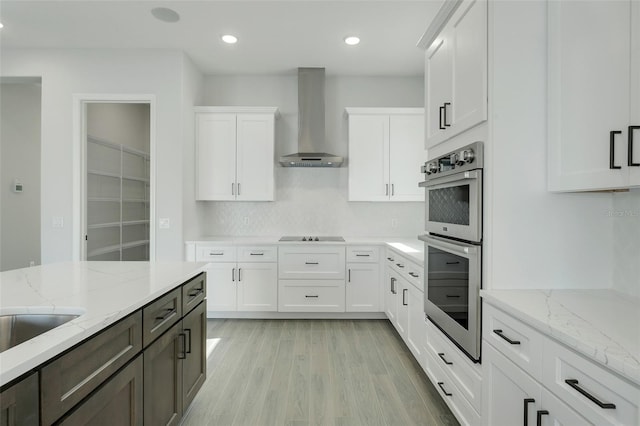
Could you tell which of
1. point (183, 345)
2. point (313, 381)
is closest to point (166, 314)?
point (183, 345)

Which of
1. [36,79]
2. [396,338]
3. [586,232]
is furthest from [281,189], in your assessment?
[586,232]

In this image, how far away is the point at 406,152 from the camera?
395cm

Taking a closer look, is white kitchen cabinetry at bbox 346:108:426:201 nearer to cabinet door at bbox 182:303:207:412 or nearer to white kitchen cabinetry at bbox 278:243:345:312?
white kitchen cabinetry at bbox 278:243:345:312

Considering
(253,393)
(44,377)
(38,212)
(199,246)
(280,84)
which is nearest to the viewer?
(44,377)

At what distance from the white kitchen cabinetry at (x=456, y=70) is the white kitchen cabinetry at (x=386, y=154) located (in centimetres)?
163

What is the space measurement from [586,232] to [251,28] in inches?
120

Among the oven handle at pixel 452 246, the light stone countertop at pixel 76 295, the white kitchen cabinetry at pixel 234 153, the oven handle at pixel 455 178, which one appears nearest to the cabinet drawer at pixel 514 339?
the oven handle at pixel 452 246

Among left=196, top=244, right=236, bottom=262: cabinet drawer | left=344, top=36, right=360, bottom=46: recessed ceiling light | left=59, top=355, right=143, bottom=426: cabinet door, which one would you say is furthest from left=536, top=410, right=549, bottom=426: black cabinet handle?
left=344, top=36, right=360, bottom=46: recessed ceiling light

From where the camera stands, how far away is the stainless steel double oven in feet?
5.08

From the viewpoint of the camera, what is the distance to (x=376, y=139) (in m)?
3.96

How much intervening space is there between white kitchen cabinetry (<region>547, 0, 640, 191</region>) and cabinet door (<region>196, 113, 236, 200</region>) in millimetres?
3234

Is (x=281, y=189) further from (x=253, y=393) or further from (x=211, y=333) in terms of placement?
(x=253, y=393)

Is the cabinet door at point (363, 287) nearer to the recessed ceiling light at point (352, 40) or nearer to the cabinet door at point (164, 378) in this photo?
the cabinet door at point (164, 378)

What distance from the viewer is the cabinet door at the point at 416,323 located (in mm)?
2396
